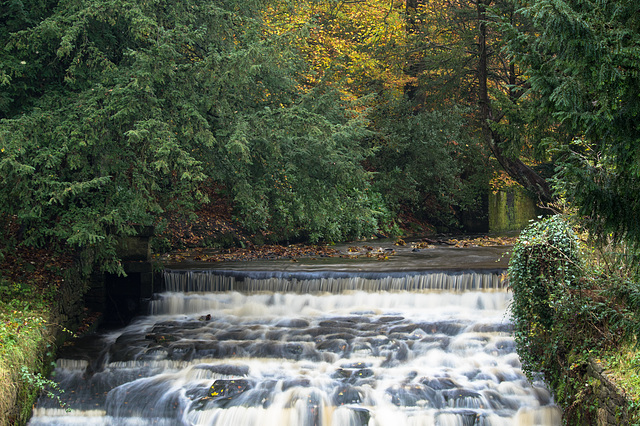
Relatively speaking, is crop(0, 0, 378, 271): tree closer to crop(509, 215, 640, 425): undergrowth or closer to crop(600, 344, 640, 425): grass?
crop(509, 215, 640, 425): undergrowth

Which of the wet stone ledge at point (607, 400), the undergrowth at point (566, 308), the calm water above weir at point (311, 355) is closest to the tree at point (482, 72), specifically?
the calm water above weir at point (311, 355)

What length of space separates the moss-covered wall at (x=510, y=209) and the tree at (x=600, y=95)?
62.9 ft

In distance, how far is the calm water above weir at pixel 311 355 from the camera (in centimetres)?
779

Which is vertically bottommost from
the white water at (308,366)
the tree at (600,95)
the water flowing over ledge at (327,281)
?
the white water at (308,366)

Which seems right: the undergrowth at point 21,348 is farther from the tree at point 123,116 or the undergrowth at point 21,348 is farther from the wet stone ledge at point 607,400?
the wet stone ledge at point 607,400

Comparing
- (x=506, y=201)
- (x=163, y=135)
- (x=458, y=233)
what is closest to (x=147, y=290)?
(x=163, y=135)

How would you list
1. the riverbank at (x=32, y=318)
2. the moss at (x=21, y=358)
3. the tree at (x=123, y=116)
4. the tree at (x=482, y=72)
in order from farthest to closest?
the tree at (x=482, y=72) < the tree at (x=123, y=116) < the riverbank at (x=32, y=318) < the moss at (x=21, y=358)

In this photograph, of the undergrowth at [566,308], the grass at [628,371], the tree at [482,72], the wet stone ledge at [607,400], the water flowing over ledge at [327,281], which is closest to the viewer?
the grass at [628,371]

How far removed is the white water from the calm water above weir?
0.06ft

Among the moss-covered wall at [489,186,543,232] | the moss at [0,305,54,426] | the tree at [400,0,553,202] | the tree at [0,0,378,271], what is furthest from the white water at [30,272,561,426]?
the moss-covered wall at [489,186,543,232]

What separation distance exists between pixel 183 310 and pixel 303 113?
179 inches

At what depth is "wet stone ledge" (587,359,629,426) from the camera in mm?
5977

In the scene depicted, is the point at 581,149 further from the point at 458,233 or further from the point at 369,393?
the point at 458,233

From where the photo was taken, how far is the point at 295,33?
10.6 meters
